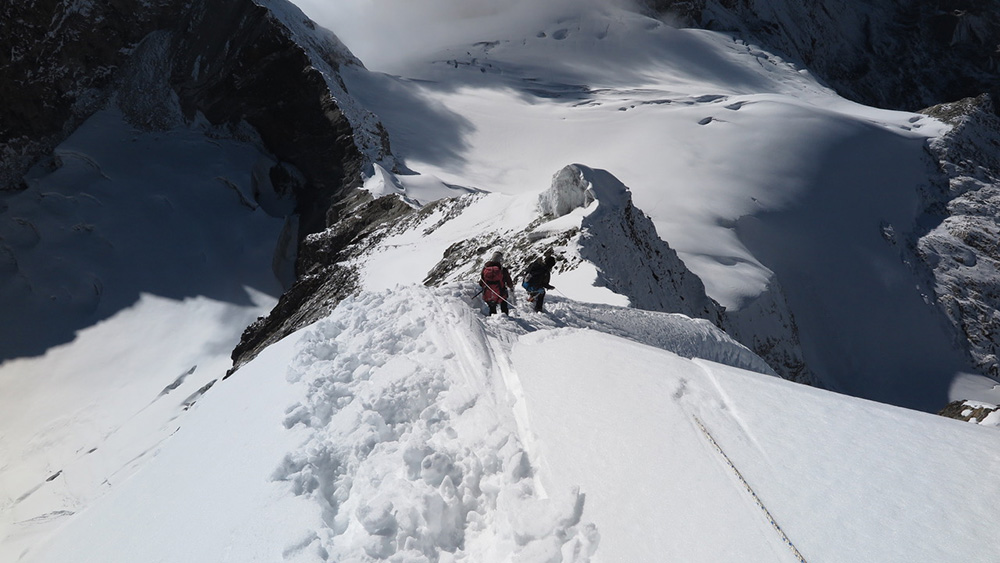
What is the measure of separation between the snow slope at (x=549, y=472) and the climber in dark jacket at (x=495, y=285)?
1.99 meters

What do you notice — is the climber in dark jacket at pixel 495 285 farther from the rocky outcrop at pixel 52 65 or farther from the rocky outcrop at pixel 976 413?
the rocky outcrop at pixel 52 65

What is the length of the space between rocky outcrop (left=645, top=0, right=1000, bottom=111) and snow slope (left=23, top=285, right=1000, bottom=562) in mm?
→ 64133

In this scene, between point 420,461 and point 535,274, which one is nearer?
point 420,461

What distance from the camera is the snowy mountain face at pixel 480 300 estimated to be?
4199mm

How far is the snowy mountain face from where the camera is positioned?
4199 millimetres

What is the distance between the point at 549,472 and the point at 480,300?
5.55 m

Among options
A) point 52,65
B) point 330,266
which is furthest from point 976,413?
point 52,65

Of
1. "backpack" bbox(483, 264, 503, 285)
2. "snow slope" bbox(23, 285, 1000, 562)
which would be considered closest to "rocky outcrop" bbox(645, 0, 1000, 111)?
"backpack" bbox(483, 264, 503, 285)

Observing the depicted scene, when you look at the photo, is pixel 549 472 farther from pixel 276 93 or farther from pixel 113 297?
pixel 276 93

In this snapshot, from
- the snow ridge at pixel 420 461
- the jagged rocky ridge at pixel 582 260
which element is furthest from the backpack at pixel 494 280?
the jagged rocky ridge at pixel 582 260

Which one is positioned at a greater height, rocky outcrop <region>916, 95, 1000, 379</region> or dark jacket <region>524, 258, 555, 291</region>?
dark jacket <region>524, 258, 555, 291</region>

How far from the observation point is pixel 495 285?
916cm

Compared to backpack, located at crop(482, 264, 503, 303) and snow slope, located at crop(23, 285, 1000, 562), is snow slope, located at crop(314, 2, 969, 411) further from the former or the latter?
snow slope, located at crop(23, 285, 1000, 562)

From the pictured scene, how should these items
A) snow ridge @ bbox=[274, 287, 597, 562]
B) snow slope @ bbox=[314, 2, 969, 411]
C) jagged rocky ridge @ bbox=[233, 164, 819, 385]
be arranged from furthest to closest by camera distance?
1. snow slope @ bbox=[314, 2, 969, 411]
2. jagged rocky ridge @ bbox=[233, 164, 819, 385]
3. snow ridge @ bbox=[274, 287, 597, 562]
